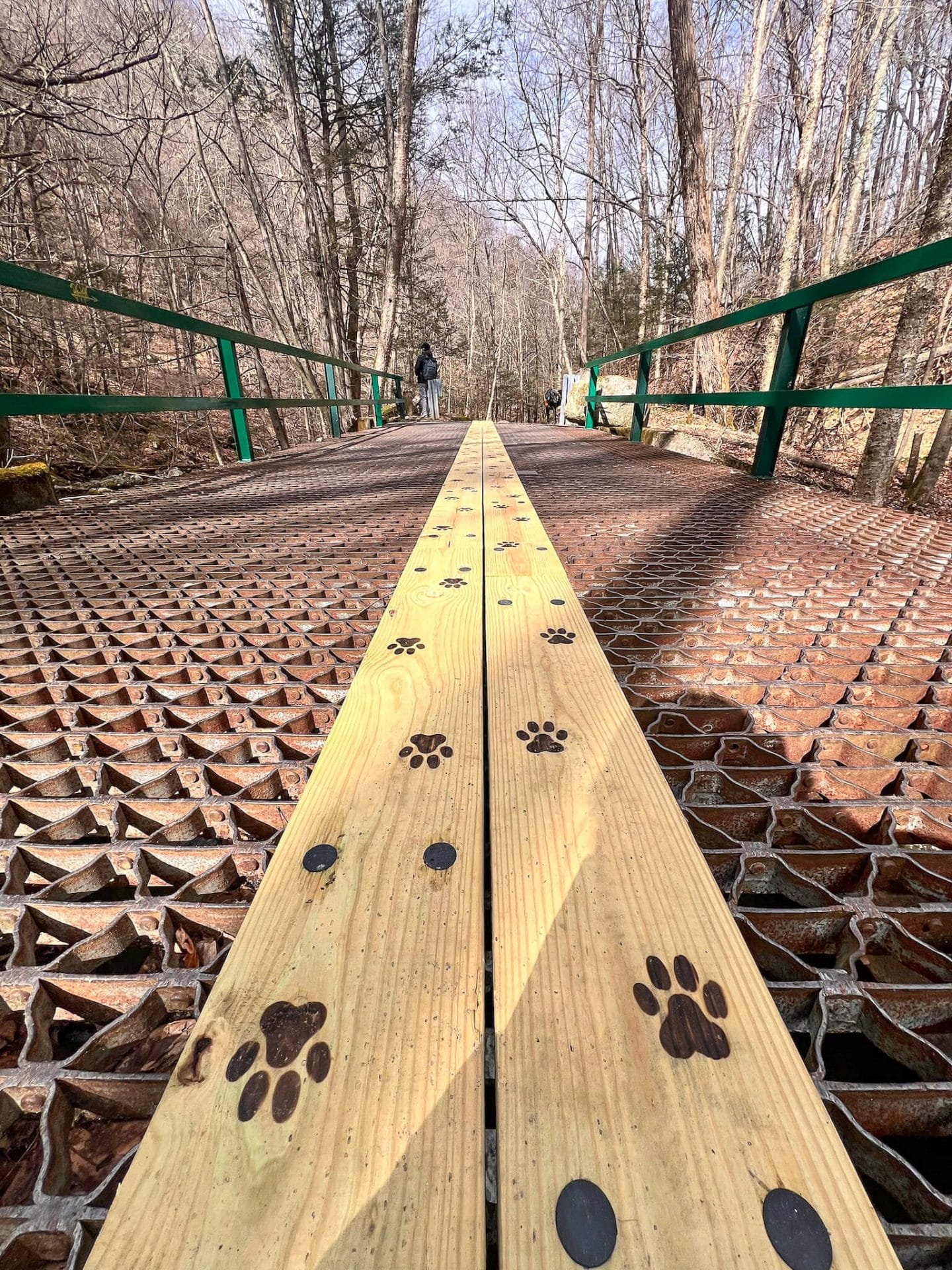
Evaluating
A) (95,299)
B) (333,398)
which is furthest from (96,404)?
(333,398)

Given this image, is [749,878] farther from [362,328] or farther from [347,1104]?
[362,328]

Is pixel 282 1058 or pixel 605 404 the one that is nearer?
pixel 282 1058

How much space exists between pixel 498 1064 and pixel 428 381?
53.6 feet

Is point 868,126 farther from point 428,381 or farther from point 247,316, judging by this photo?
point 247,316

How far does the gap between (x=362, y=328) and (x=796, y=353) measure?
17.7m

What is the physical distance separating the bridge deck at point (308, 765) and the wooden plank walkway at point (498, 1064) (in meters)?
0.12

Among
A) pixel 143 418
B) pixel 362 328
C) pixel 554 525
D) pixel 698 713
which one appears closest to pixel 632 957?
pixel 698 713

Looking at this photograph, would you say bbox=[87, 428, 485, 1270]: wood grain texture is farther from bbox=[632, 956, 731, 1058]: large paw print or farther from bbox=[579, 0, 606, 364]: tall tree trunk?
bbox=[579, 0, 606, 364]: tall tree trunk

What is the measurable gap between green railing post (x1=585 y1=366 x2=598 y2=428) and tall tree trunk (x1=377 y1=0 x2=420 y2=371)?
17.0ft

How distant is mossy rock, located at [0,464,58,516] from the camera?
3.38 meters

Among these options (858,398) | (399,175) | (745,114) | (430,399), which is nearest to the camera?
(858,398)

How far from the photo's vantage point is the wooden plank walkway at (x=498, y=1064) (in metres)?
0.48

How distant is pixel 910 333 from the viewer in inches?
273

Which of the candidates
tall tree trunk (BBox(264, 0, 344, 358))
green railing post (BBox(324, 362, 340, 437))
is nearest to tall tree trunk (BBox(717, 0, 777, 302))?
green railing post (BBox(324, 362, 340, 437))
